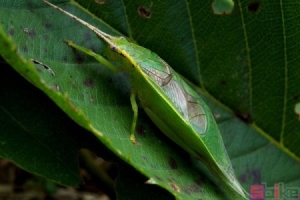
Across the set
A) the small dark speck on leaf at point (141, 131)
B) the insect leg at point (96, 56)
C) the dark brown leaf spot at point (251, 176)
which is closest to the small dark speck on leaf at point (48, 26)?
the insect leg at point (96, 56)

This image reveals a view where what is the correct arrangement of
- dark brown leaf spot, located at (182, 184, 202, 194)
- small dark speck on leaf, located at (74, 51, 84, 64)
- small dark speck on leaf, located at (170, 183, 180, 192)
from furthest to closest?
1. small dark speck on leaf, located at (74, 51, 84, 64)
2. dark brown leaf spot, located at (182, 184, 202, 194)
3. small dark speck on leaf, located at (170, 183, 180, 192)

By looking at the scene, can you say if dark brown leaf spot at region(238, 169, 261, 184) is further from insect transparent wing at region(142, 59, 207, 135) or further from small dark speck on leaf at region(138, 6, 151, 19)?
small dark speck on leaf at region(138, 6, 151, 19)

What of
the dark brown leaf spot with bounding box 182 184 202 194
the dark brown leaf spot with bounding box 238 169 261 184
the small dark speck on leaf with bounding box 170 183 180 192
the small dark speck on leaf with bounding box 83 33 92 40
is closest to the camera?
the small dark speck on leaf with bounding box 170 183 180 192

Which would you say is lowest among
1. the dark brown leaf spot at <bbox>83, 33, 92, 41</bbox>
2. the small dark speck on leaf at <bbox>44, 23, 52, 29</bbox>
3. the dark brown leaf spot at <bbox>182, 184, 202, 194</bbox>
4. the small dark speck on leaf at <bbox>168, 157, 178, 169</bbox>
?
the dark brown leaf spot at <bbox>182, 184, 202, 194</bbox>

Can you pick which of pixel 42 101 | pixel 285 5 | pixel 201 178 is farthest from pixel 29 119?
pixel 285 5

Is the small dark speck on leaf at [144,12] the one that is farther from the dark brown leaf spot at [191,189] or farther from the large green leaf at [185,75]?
the dark brown leaf spot at [191,189]

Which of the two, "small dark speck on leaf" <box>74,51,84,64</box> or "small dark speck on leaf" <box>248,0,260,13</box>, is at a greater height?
"small dark speck on leaf" <box>248,0,260,13</box>

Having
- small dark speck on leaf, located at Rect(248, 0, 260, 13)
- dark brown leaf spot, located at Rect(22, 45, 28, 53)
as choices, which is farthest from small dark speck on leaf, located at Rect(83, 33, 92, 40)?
small dark speck on leaf, located at Rect(248, 0, 260, 13)
